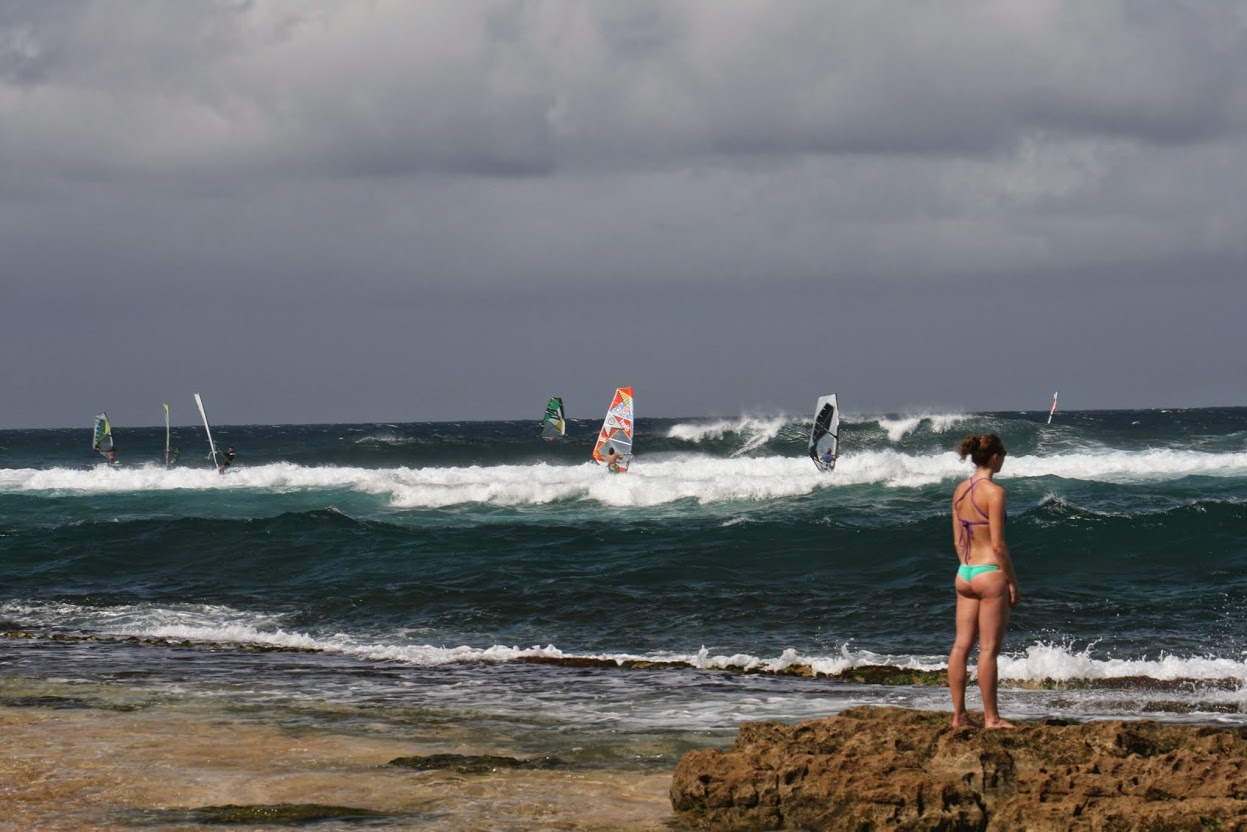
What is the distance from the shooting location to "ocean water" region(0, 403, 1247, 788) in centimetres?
946

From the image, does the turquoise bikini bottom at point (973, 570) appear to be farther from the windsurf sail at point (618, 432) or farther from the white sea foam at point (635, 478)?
the windsurf sail at point (618, 432)

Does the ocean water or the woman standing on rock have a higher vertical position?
the woman standing on rock

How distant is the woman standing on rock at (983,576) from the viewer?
6461 millimetres

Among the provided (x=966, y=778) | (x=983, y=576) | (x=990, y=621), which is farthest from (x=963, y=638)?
(x=966, y=778)

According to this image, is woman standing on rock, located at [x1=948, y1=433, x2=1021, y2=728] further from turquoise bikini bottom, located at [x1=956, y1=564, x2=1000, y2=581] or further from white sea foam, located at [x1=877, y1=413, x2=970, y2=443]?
white sea foam, located at [x1=877, y1=413, x2=970, y2=443]

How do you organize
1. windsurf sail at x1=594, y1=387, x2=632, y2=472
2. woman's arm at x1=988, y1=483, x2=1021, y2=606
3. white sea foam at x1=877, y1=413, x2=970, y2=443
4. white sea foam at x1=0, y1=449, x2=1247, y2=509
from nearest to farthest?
woman's arm at x1=988, y1=483, x2=1021, y2=606
white sea foam at x1=0, y1=449, x2=1247, y2=509
windsurf sail at x1=594, y1=387, x2=632, y2=472
white sea foam at x1=877, y1=413, x2=970, y2=443

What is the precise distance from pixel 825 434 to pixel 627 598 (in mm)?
18703

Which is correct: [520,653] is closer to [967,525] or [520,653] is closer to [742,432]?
[967,525]

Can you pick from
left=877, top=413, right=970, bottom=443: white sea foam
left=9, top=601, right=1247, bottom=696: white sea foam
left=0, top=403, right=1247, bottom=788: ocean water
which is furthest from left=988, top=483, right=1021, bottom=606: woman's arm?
left=877, top=413, right=970, bottom=443: white sea foam

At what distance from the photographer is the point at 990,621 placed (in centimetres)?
653

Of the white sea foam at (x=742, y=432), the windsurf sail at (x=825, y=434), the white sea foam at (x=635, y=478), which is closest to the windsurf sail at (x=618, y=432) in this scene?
the white sea foam at (x=635, y=478)

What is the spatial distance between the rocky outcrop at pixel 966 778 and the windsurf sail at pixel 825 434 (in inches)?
971

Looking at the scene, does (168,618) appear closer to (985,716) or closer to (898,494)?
(985,716)

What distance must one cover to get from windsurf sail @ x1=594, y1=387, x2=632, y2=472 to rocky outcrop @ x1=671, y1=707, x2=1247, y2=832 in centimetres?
2694
